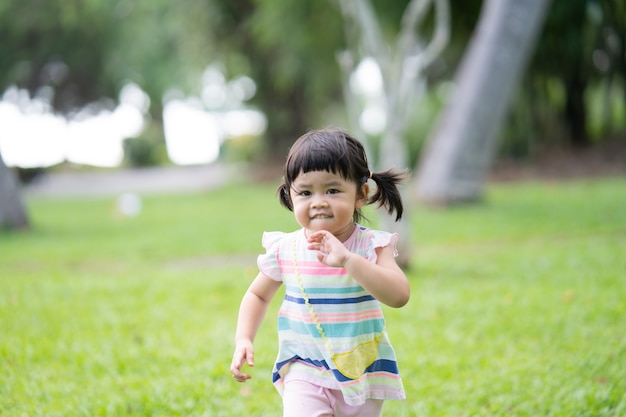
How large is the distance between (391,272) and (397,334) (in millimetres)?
2414

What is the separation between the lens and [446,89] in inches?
857

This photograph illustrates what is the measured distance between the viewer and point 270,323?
4609 millimetres

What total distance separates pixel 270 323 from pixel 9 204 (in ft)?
24.3

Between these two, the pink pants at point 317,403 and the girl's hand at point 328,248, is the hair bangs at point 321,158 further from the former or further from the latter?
the pink pants at point 317,403

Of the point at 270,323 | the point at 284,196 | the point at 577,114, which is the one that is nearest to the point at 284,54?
the point at 577,114

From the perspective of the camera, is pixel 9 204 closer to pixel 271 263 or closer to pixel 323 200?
pixel 271 263

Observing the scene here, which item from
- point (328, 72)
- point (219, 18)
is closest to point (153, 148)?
point (219, 18)

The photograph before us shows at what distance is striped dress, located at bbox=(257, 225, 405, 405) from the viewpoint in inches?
79.1

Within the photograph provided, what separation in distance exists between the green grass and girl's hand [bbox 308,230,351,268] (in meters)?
1.40

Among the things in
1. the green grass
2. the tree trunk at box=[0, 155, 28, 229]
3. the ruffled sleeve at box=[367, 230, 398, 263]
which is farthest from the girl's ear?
the tree trunk at box=[0, 155, 28, 229]

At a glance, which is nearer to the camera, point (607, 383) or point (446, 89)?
point (607, 383)

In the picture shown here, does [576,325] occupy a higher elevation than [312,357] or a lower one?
lower

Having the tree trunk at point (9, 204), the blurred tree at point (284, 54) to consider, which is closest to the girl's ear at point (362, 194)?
the tree trunk at point (9, 204)

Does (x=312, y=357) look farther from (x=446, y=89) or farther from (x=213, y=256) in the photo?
(x=446, y=89)
